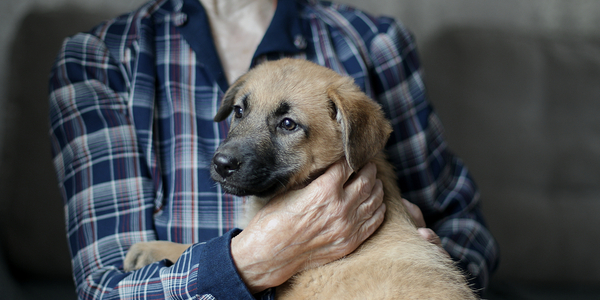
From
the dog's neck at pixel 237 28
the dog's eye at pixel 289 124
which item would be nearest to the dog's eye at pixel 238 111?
the dog's eye at pixel 289 124

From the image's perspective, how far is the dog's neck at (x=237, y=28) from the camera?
7.61 ft

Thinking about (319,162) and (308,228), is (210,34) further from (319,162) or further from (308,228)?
(308,228)

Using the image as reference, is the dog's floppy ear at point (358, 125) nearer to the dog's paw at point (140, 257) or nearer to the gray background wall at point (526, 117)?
the dog's paw at point (140, 257)

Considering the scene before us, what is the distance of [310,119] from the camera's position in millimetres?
1824

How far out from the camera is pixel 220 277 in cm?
158

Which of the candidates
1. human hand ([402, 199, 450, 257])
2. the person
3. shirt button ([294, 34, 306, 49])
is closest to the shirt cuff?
the person

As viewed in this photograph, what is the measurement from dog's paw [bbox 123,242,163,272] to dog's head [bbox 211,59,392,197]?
532 millimetres

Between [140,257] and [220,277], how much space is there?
0.54m

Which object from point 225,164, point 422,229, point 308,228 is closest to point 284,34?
point 225,164

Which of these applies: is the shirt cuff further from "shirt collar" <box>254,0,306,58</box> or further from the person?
"shirt collar" <box>254,0,306,58</box>

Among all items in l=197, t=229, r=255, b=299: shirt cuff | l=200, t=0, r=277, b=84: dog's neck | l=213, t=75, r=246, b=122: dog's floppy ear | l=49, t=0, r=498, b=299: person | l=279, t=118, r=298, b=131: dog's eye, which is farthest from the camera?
l=200, t=0, r=277, b=84: dog's neck

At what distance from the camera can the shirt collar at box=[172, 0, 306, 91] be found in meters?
2.19

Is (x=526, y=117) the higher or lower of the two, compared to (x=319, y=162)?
lower

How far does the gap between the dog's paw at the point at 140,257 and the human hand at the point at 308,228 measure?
19.6 inches
